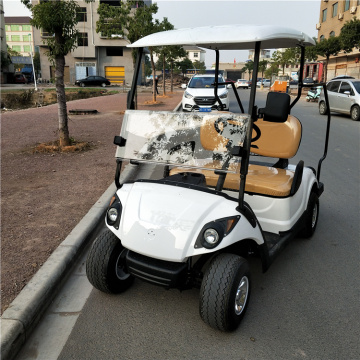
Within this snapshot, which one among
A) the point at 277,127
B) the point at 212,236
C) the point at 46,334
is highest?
the point at 277,127

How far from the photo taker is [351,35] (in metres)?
28.5

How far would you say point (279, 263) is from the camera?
3639mm

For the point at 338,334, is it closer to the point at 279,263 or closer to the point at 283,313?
the point at 283,313

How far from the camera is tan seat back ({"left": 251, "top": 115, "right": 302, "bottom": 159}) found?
4.17m

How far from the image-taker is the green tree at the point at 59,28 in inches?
301

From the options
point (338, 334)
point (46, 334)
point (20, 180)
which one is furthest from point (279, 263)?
point (20, 180)

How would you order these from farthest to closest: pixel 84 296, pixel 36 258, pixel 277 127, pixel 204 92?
Answer: pixel 204 92 → pixel 277 127 → pixel 36 258 → pixel 84 296

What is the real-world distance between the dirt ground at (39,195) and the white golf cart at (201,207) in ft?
2.87

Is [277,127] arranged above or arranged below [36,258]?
above

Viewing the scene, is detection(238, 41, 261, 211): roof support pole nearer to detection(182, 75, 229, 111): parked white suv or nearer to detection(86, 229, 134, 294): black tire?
detection(86, 229, 134, 294): black tire

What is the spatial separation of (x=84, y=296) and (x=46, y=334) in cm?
49

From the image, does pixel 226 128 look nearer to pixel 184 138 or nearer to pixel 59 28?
pixel 184 138

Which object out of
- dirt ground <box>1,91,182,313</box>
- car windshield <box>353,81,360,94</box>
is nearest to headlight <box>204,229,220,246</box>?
dirt ground <box>1,91,182,313</box>

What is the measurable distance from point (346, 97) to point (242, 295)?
14223 millimetres
